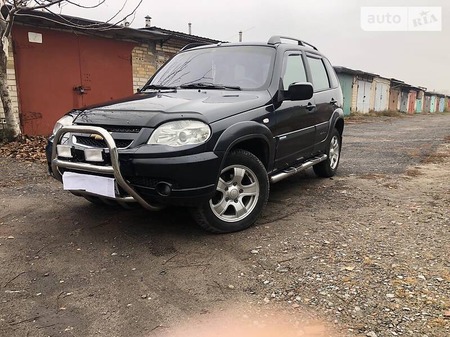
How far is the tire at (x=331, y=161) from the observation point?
18.9 ft

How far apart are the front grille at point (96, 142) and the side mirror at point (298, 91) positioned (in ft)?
5.83

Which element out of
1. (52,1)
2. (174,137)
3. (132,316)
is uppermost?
(52,1)

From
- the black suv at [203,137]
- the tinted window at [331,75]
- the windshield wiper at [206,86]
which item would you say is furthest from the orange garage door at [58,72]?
the tinted window at [331,75]

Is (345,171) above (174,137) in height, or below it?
below

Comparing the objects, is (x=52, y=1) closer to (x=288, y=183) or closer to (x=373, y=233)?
(x=288, y=183)

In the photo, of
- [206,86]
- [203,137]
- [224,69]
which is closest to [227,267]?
[203,137]

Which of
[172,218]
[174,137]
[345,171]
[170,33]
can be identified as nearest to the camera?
[174,137]

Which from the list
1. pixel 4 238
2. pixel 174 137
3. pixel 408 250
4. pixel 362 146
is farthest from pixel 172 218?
pixel 362 146

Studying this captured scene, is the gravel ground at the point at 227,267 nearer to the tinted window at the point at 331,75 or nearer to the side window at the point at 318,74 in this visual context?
the side window at the point at 318,74

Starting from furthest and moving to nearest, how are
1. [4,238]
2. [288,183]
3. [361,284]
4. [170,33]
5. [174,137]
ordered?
[170,33] < [288,183] < [4,238] < [174,137] < [361,284]

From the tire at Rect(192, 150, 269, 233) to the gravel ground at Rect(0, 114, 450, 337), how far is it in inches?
5.0

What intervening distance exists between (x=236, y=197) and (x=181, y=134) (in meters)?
0.85

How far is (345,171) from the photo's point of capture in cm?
656

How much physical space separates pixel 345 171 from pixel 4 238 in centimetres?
506
